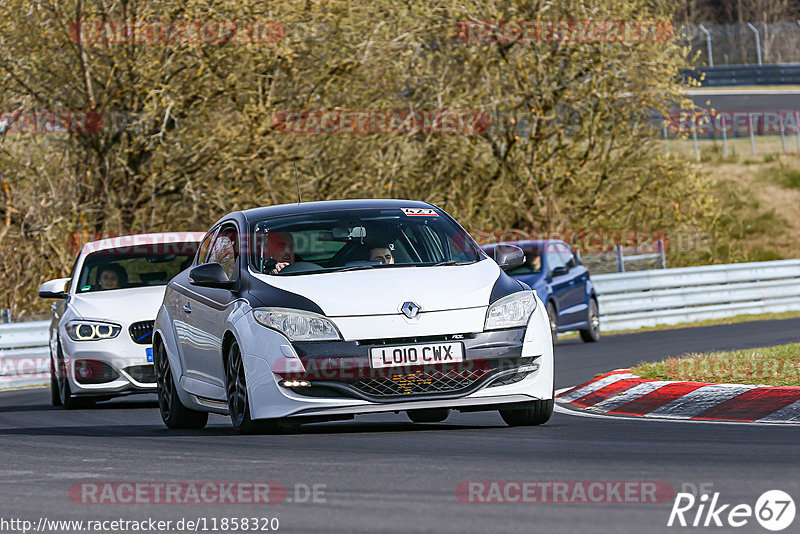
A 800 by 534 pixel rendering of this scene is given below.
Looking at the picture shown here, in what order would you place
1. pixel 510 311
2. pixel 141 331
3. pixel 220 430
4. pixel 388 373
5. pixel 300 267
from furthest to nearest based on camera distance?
pixel 141 331
pixel 220 430
pixel 300 267
pixel 510 311
pixel 388 373

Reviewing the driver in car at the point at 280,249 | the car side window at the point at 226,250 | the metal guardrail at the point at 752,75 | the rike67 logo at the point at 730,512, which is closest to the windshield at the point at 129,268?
the car side window at the point at 226,250

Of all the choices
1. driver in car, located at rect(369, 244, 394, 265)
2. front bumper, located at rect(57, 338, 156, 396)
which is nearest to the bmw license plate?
driver in car, located at rect(369, 244, 394, 265)

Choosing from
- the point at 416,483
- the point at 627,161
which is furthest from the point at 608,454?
the point at 627,161

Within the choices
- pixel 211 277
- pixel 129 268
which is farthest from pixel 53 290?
pixel 211 277

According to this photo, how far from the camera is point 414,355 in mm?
8789

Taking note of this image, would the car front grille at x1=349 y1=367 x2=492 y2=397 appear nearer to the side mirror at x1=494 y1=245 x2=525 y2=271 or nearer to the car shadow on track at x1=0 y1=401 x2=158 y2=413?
the side mirror at x1=494 y1=245 x2=525 y2=271

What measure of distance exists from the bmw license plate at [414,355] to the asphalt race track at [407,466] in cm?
47

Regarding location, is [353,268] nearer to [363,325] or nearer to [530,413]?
[363,325]

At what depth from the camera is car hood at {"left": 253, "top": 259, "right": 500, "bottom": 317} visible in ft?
29.1

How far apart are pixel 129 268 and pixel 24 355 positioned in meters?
6.36

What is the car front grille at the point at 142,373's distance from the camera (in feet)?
44.0

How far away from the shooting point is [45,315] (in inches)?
909

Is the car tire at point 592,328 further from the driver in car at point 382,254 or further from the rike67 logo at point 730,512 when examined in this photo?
the rike67 logo at point 730,512

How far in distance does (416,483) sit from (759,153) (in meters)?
41.7
